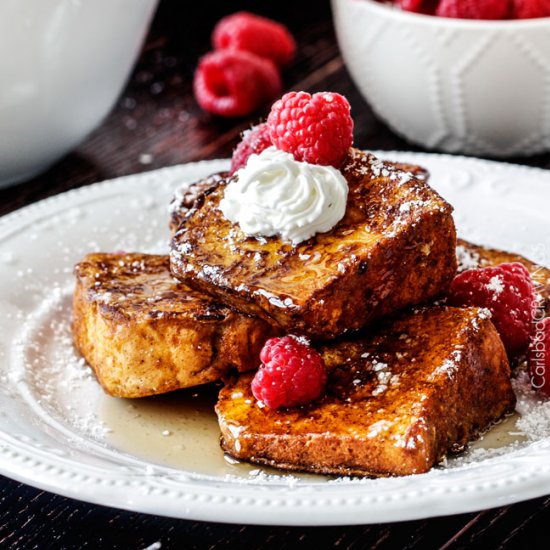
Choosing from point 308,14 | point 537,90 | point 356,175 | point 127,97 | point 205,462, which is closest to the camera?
point 205,462

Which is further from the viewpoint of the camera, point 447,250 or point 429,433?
point 447,250

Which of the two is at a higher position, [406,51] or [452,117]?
[406,51]

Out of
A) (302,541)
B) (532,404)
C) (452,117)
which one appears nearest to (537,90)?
(452,117)

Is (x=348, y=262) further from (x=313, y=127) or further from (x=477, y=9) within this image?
(x=477, y=9)

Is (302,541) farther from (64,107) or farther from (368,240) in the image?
(64,107)

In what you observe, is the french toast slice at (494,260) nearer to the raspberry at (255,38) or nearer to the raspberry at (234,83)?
the raspberry at (234,83)

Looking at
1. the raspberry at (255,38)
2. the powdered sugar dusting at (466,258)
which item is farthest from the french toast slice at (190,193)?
the raspberry at (255,38)

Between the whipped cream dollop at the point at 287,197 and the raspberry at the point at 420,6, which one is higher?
the whipped cream dollop at the point at 287,197
